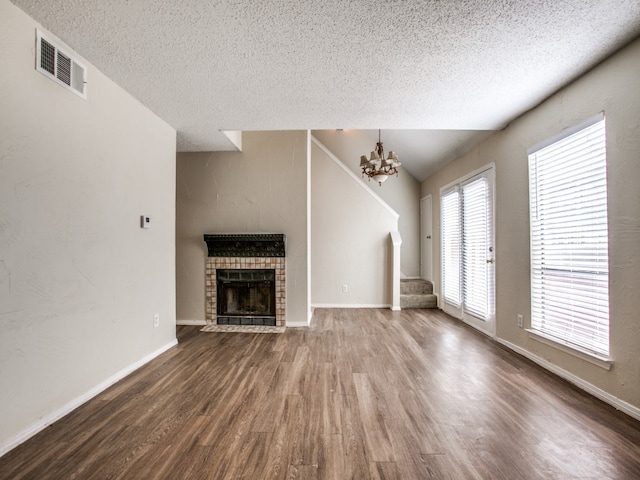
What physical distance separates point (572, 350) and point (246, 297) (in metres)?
3.59

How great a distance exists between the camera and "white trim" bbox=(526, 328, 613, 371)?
83.8 inches

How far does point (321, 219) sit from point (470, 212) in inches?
97.9

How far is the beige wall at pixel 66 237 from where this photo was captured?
5.40 ft

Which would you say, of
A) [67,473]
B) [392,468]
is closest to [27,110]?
[67,473]

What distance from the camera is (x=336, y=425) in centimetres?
182

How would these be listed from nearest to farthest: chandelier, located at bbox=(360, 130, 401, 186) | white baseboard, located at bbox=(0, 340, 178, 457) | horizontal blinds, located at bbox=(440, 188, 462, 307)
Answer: white baseboard, located at bbox=(0, 340, 178, 457)
chandelier, located at bbox=(360, 130, 401, 186)
horizontal blinds, located at bbox=(440, 188, 462, 307)

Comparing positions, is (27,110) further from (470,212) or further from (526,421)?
(470,212)

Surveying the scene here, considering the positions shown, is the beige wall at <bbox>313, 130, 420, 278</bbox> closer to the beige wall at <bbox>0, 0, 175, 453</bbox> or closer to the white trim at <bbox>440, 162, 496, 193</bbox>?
the white trim at <bbox>440, 162, 496, 193</bbox>

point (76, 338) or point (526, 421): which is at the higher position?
point (76, 338)

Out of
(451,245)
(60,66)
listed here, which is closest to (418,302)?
(451,245)

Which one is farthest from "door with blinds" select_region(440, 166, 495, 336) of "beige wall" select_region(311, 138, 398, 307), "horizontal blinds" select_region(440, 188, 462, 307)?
"beige wall" select_region(311, 138, 398, 307)

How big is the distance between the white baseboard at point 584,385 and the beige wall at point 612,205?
0.06ft

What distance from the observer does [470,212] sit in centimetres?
423

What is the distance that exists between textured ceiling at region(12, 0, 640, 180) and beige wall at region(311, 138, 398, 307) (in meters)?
2.62
